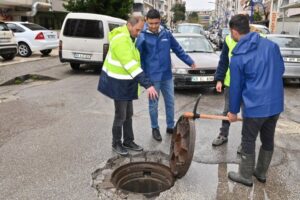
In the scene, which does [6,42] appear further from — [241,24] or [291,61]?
[241,24]

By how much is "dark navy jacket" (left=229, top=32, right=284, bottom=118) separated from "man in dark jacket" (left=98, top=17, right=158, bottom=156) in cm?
113

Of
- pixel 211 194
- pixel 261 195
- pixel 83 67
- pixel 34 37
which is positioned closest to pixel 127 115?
pixel 211 194

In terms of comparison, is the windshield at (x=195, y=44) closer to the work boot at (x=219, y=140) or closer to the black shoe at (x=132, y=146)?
the work boot at (x=219, y=140)

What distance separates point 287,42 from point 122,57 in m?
8.05

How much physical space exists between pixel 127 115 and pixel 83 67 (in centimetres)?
942

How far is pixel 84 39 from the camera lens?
1201cm

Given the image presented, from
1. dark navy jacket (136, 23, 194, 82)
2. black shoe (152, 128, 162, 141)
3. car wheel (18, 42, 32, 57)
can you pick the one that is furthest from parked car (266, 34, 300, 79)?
car wheel (18, 42, 32, 57)

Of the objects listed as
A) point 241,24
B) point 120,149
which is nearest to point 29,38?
point 120,149

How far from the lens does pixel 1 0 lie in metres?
26.3

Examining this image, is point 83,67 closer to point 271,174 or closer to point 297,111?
point 297,111

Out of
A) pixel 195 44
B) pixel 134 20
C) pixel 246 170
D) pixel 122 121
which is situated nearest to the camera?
pixel 246 170

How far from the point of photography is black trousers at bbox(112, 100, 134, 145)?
4.77 meters

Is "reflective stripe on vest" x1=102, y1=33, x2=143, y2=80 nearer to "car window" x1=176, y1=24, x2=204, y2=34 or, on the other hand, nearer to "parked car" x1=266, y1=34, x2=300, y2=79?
"parked car" x1=266, y1=34, x2=300, y2=79

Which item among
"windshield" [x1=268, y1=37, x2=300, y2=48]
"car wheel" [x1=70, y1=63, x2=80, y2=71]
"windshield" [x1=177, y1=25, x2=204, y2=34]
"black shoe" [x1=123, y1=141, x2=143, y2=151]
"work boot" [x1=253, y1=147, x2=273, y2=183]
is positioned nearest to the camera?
"work boot" [x1=253, y1=147, x2=273, y2=183]
